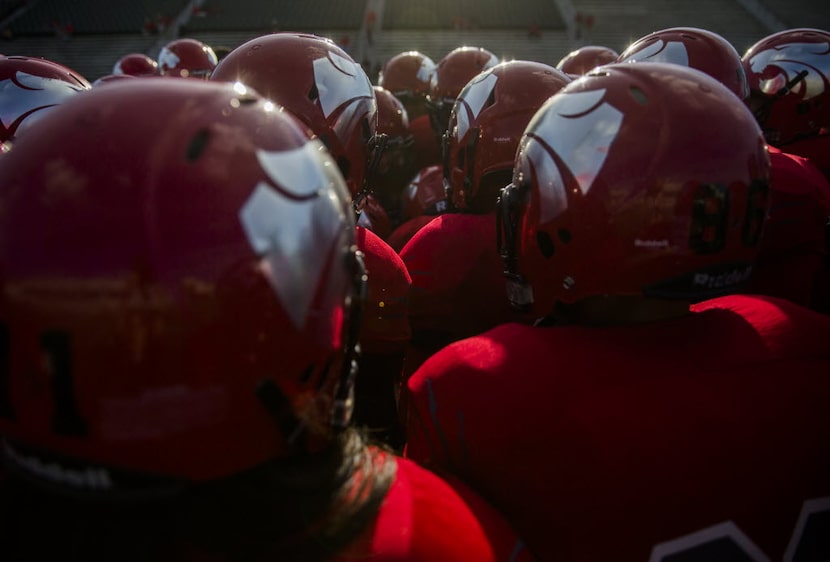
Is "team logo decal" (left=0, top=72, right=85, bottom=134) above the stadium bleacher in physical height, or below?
above

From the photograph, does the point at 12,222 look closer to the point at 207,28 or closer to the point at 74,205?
the point at 74,205

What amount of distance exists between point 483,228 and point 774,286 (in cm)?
127

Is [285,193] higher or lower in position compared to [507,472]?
higher

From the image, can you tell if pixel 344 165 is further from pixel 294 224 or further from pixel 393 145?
pixel 393 145

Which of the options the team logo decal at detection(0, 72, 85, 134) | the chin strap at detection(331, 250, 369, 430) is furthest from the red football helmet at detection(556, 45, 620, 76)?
the chin strap at detection(331, 250, 369, 430)

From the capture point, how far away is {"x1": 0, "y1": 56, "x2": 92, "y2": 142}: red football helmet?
312 cm

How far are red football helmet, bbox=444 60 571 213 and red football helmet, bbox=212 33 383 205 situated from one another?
63 centimetres

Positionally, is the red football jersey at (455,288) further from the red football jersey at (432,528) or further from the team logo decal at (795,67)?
the team logo decal at (795,67)

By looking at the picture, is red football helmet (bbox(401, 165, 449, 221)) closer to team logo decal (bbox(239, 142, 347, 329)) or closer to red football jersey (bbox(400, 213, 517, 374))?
red football jersey (bbox(400, 213, 517, 374))

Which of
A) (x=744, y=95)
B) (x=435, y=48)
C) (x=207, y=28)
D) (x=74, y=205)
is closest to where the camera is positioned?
(x=74, y=205)

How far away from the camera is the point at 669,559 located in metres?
1.39

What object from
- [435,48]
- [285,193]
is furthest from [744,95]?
[435,48]

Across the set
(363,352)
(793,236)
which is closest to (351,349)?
(363,352)

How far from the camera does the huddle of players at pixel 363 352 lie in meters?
1.01
